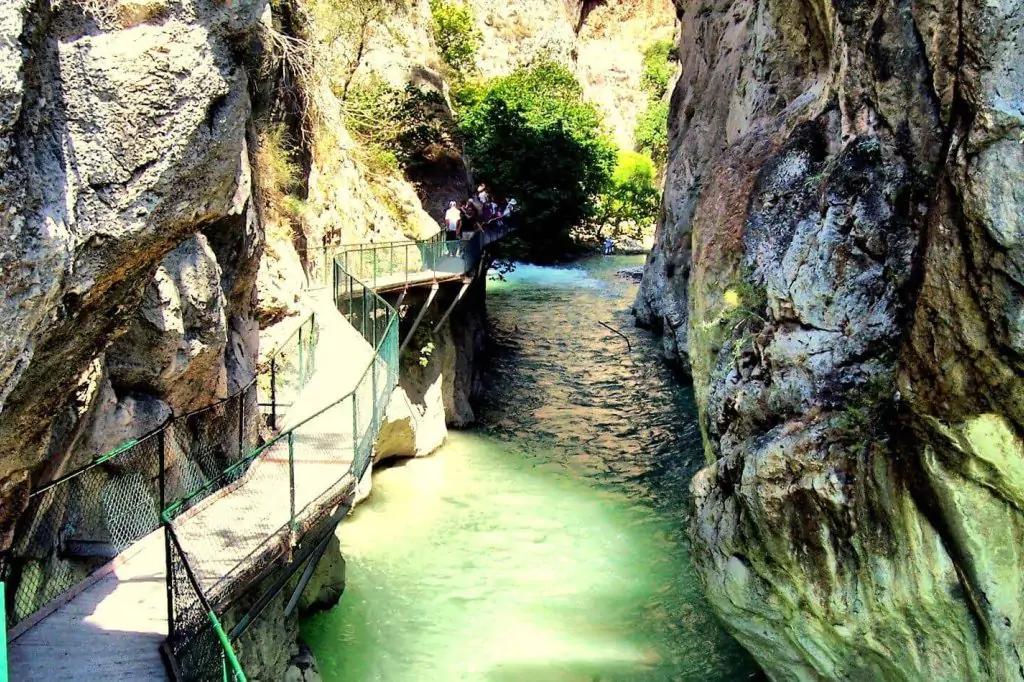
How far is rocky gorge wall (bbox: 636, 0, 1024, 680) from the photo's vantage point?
6.67 metres

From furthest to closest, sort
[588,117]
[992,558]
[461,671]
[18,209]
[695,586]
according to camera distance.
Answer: [588,117] < [695,586] < [461,671] < [992,558] < [18,209]

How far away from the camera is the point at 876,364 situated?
8.01 meters

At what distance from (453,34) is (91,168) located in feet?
115

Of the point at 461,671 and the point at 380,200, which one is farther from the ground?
the point at 380,200

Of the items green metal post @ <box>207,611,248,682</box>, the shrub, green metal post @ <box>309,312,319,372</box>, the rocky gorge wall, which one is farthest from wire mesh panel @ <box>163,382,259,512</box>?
the shrub

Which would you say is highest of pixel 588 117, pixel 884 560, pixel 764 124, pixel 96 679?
pixel 588 117

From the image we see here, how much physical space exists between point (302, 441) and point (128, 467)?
7.28 feet

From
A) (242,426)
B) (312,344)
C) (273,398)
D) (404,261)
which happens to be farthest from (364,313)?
(242,426)

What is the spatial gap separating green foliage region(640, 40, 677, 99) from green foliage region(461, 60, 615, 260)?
14.8 metres

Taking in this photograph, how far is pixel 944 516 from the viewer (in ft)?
23.4

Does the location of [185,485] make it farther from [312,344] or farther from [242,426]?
[312,344]

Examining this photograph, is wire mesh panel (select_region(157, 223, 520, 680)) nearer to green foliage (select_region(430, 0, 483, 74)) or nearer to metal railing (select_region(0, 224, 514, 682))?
metal railing (select_region(0, 224, 514, 682))

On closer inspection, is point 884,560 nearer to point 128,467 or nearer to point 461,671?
point 461,671

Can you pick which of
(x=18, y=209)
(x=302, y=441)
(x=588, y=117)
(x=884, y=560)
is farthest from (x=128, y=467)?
(x=588, y=117)
